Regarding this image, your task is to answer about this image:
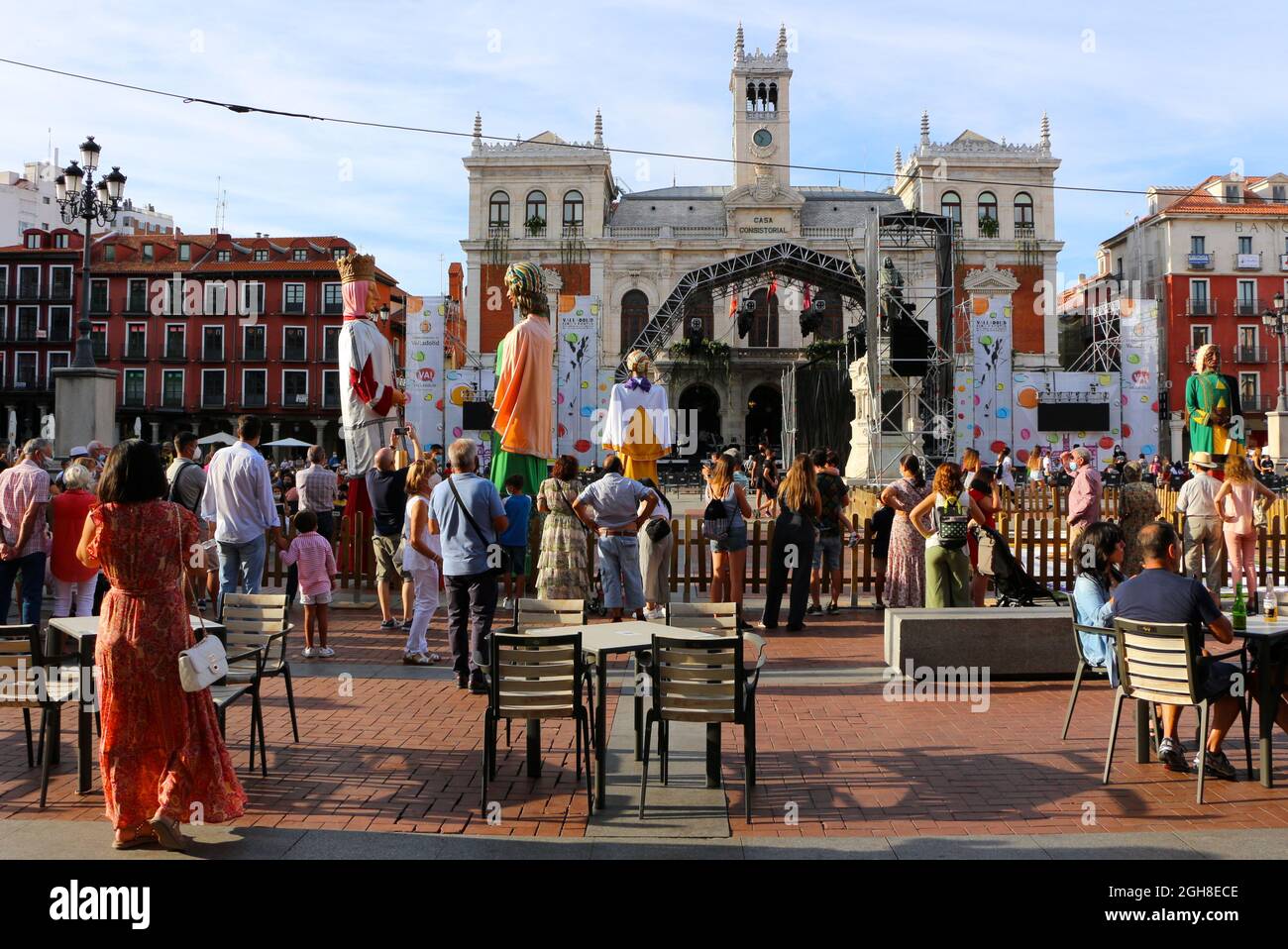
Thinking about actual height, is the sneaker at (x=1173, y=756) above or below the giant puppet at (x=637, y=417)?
below

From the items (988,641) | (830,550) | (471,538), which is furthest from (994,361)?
(471,538)

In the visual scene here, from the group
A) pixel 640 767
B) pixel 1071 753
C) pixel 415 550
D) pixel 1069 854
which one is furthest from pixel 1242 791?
pixel 415 550

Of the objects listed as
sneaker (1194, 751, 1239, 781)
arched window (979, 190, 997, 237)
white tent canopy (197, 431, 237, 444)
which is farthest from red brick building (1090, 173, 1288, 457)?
sneaker (1194, 751, 1239, 781)

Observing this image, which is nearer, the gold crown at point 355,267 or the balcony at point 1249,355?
the gold crown at point 355,267

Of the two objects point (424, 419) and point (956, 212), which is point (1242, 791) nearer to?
point (424, 419)

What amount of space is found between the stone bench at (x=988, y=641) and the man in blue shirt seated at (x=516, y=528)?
9.35 ft

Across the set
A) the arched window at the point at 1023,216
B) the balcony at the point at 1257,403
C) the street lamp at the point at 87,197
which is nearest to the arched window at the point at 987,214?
the arched window at the point at 1023,216

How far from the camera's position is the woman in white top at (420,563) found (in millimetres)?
7707

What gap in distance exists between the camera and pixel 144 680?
4.14 m

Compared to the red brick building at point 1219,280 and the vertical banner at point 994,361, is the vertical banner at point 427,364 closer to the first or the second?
the vertical banner at point 994,361

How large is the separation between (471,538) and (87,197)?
13870 mm

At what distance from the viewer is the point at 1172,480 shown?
70.5 feet

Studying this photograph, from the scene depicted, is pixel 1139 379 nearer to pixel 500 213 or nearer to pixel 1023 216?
pixel 1023 216

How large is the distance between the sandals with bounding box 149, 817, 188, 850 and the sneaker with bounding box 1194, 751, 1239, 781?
4724 mm
